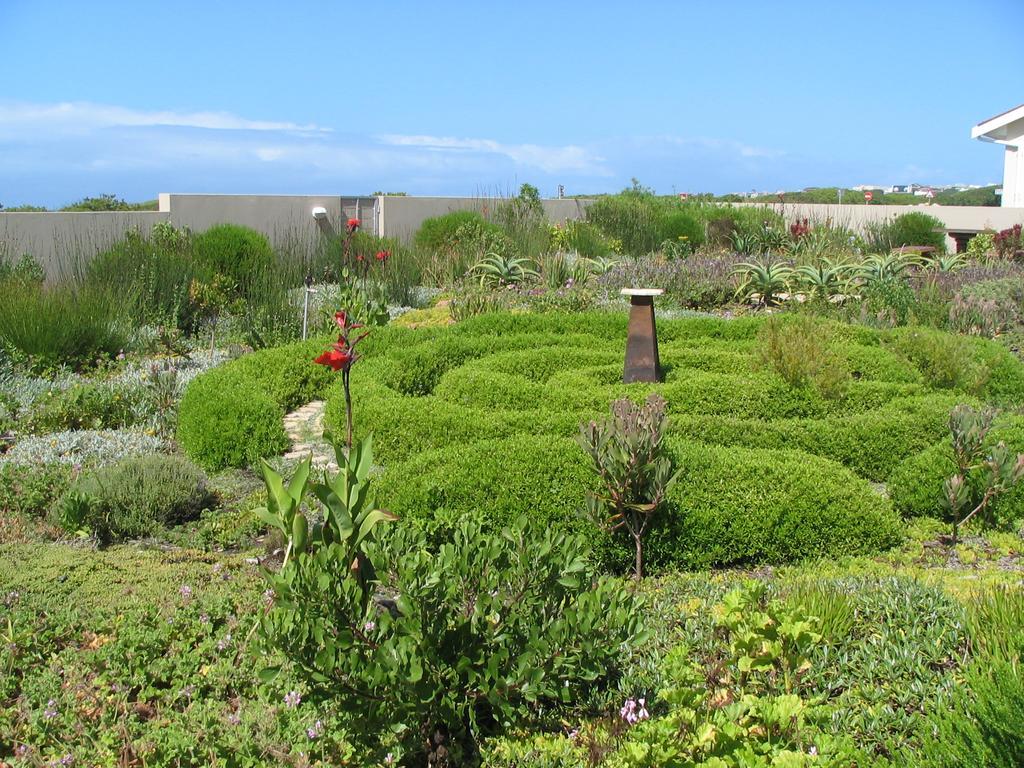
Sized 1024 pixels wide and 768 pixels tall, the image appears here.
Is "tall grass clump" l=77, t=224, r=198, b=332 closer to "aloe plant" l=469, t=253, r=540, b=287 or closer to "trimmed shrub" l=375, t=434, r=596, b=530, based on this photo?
"aloe plant" l=469, t=253, r=540, b=287

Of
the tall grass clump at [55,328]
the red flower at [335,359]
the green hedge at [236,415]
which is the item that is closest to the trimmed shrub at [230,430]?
the green hedge at [236,415]

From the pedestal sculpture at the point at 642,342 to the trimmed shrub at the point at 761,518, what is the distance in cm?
220

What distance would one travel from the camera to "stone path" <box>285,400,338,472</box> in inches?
241

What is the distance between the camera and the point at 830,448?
5.55 m

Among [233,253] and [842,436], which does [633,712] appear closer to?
[842,436]

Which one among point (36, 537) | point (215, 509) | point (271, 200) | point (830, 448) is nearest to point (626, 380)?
point (830, 448)

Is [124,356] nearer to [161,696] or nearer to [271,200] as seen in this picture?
[161,696]

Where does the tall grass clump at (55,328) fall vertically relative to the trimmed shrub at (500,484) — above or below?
above

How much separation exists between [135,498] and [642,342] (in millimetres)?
3572

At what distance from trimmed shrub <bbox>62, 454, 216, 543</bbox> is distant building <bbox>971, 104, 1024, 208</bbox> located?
21.7 meters

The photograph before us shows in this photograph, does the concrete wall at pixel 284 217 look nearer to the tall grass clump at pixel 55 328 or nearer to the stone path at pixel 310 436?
the tall grass clump at pixel 55 328

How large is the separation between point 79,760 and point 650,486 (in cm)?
245

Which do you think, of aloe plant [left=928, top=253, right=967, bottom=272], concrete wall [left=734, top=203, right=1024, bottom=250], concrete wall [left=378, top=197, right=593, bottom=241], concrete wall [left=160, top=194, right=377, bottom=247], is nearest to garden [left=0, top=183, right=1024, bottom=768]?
aloe plant [left=928, top=253, right=967, bottom=272]

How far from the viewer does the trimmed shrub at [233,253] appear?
12281 mm
